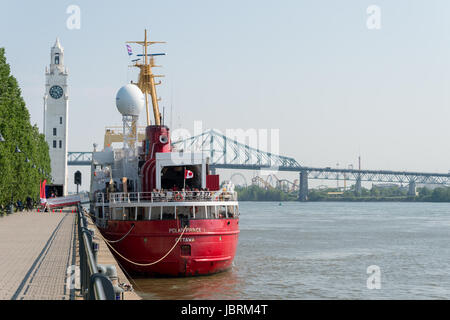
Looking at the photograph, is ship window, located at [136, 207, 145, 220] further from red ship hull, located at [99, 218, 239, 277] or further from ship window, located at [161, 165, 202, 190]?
ship window, located at [161, 165, 202, 190]

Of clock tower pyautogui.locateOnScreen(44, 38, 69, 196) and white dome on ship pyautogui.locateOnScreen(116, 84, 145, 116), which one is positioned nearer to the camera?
white dome on ship pyautogui.locateOnScreen(116, 84, 145, 116)

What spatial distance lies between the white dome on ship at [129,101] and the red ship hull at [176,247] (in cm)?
1895

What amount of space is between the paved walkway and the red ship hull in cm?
336

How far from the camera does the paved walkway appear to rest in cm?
1403

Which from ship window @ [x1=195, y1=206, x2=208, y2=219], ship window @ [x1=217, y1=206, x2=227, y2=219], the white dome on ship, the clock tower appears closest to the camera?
ship window @ [x1=195, y1=206, x2=208, y2=219]

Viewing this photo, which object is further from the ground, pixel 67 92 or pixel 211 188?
pixel 67 92

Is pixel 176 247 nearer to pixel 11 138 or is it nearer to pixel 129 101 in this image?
pixel 129 101

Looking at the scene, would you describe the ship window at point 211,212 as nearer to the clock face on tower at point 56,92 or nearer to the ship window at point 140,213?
the ship window at point 140,213

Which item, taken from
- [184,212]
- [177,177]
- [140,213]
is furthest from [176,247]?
[177,177]

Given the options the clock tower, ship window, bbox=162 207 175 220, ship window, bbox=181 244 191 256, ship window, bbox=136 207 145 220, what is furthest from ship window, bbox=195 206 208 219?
the clock tower

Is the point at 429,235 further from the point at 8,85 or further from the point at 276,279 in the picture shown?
the point at 8,85
